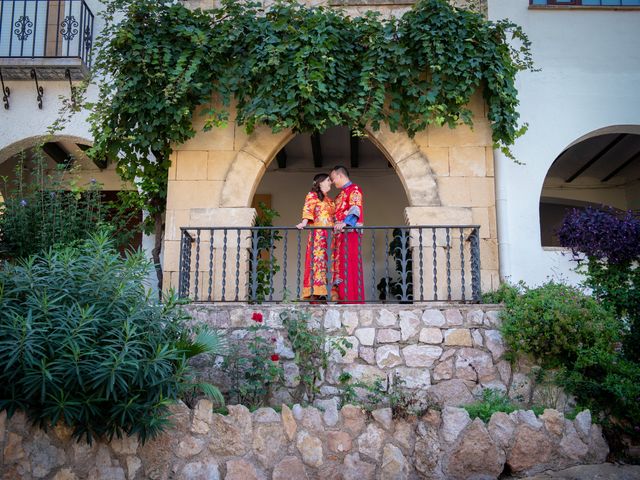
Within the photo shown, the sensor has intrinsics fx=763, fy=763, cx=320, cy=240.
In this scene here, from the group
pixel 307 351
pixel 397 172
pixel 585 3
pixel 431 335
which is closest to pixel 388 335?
pixel 431 335

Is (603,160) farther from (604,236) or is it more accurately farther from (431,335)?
(431,335)

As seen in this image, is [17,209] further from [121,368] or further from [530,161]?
[530,161]

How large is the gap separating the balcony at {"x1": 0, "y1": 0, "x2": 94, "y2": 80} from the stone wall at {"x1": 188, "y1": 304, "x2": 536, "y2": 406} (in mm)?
3646

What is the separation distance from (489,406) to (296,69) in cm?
369

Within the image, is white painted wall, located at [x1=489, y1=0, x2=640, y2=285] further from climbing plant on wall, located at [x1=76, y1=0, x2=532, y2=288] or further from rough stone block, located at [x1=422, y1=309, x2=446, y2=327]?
rough stone block, located at [x1=422, y1=309, x2=446, y2=327]

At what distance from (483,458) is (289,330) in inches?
72.9

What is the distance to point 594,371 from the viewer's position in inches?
246

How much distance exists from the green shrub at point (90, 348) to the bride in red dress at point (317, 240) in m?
2.45

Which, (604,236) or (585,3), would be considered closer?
(604,236)

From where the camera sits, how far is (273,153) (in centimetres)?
794

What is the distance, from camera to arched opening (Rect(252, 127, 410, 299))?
10.3 meters

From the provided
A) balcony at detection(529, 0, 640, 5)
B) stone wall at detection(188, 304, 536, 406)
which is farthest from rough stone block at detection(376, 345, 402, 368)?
balcony at detection(529, 0, 640, 5)

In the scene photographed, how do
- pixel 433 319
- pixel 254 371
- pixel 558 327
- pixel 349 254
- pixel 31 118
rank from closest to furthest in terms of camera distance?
pixel 254 371 → pixel 558 327 → pixel 433 319 → pixel 349 254 → pixel 31 118

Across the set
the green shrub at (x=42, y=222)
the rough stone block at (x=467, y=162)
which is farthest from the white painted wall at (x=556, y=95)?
the green shrub at (x=42, y=222)
